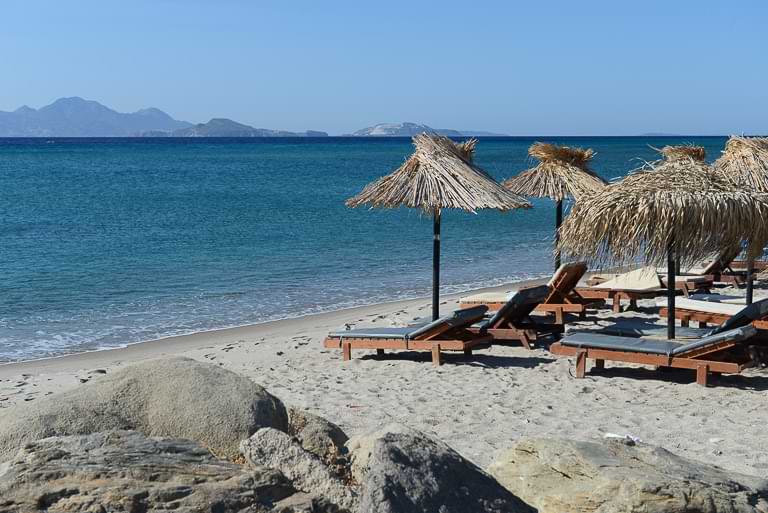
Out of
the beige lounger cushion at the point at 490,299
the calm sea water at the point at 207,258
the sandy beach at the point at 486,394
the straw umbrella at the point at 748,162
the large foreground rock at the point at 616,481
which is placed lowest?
the calm sea water at the point at 207,258

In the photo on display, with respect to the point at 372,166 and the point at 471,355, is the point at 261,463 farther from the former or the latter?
the point at 372,166

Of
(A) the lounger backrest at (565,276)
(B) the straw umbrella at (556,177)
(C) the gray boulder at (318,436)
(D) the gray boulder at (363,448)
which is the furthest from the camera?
(B) the straw umbrella at (556,177)

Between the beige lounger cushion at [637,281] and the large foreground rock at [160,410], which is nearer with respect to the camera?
the large foreground rock at [160,410]

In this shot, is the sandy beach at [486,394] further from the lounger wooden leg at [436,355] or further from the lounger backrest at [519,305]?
the lounger backrest at [519,305]

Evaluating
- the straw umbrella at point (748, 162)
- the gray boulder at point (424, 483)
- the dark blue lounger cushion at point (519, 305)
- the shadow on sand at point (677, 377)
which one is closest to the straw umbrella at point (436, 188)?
the dark blue lounger cushion at point (519, 305)

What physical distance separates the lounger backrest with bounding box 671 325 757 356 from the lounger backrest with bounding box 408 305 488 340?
1.98 meters

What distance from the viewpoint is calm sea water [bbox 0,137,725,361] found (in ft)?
43.0

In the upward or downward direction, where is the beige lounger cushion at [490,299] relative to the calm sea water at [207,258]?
upward

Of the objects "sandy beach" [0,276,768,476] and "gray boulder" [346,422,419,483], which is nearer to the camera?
"gray boulder" [346,422,419,483]

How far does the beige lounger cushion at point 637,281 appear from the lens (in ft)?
38.9

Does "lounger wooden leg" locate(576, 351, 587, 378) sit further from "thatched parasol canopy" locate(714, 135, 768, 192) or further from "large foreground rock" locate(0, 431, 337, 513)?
"large foreground rock" locate(0, 431, 337, 513)

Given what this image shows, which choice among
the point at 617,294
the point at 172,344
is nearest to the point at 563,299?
the point at 617,294

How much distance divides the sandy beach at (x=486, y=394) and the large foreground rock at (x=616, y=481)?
1.76m

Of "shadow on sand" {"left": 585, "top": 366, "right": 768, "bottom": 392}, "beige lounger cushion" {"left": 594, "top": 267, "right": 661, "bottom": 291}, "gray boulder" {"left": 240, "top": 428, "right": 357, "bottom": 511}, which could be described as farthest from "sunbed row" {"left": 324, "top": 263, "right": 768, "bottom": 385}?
"gray boulder" {"left": 240, "top": 428, "right": 357, "bottom": 511}
